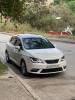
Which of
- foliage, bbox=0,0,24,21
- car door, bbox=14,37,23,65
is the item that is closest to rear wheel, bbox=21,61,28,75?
car door, bbox=14,37,23,65

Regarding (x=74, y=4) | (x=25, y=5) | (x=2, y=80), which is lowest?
(x=74, y=4)

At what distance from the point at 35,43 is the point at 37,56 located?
65.4 inches

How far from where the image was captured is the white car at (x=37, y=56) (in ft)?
42.4

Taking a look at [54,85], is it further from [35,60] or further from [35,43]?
[35,43]

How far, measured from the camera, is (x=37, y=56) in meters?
13.0

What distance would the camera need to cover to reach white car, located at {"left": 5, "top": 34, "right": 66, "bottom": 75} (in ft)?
42.4

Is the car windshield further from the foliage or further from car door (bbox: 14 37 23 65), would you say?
the foliage

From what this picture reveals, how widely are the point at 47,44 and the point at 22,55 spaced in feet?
5.18

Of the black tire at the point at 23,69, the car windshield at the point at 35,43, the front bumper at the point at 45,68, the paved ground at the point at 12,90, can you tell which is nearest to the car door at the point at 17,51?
the car windshield at the point at 35,43

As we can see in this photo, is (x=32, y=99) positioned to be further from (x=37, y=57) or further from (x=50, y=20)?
(x=50, y=20)

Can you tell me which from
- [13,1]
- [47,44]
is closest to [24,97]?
[47,44]

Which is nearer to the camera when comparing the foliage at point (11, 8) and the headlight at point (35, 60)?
the headlight at point (35, 60)

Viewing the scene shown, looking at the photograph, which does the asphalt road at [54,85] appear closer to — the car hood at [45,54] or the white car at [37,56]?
the white car at [37,56]

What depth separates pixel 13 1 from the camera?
15.0m
